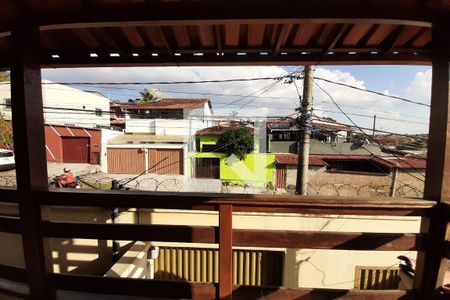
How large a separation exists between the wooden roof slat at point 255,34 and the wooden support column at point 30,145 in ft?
4.36

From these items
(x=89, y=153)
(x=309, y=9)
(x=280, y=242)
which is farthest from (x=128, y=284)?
(x=89, y=153)

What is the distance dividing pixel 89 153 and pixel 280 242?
2100cm

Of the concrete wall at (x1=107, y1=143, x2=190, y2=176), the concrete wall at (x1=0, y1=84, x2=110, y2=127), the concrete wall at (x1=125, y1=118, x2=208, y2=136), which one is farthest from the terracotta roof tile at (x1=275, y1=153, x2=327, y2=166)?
the concrete wall at (x1=0, y1=84, x2=110, y2=127)

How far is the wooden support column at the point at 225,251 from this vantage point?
5.20ft

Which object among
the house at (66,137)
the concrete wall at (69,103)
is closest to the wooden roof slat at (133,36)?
the concrete wall at (69,103)

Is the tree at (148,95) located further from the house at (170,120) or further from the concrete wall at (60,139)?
the concrete wall at (60,139)

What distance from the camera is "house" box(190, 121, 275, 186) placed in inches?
674

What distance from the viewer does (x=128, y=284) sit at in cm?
168

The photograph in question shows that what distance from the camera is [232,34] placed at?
190cm

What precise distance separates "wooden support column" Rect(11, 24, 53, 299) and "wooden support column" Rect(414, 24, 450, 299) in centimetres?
231

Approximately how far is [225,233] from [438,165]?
1.28m

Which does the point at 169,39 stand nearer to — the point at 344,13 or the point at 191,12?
the point at 191,12

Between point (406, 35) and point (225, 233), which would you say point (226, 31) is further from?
point (225, 233)

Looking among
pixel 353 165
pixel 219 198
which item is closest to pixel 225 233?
pixel 219 198
